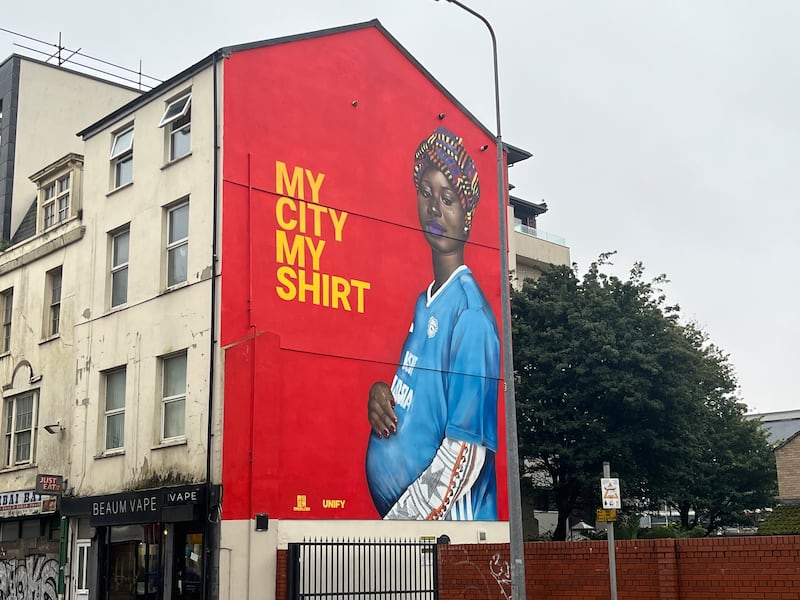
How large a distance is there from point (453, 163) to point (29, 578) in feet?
54.1

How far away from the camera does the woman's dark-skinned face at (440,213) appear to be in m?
27.0

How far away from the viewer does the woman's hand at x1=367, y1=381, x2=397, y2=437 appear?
24.2 metres

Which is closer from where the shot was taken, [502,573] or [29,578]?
[502,573]

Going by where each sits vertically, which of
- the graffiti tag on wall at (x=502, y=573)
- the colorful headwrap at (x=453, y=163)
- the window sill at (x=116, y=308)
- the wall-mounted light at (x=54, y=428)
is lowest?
the graffiti tag on wall at (x=502, y=573)

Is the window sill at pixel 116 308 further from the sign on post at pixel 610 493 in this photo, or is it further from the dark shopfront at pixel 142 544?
the sign on post at pixel 610 493

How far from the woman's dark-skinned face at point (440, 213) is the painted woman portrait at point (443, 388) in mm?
28

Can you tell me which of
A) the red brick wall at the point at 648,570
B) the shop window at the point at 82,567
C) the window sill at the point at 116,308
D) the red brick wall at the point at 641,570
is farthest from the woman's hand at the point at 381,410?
the shop window at the point at 82,567

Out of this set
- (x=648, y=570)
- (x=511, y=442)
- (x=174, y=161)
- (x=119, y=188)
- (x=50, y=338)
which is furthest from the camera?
(x=50, y=338)

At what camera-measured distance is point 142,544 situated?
23.2m

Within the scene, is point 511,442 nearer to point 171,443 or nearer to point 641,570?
point 641,570

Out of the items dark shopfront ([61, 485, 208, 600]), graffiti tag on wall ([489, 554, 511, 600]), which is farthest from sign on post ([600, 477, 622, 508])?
dark shopfront ([61, 485, 208, 600])

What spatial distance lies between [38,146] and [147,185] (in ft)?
34.8

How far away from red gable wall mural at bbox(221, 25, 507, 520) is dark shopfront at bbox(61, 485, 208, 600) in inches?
61.6

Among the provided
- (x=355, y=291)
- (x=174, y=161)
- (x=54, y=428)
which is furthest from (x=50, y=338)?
(x=355, y=291)
